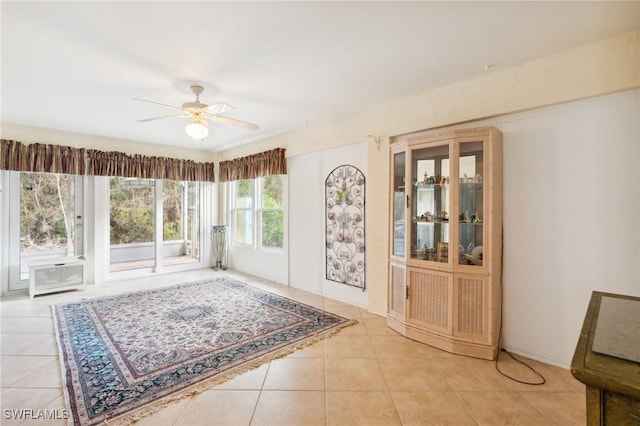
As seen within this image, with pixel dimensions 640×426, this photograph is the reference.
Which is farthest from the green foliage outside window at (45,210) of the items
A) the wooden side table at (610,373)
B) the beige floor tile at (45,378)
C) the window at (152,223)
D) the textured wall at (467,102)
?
the wooden side table at (610,373)

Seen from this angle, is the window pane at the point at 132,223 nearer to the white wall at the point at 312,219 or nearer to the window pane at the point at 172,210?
the window pane at the point at 172,210

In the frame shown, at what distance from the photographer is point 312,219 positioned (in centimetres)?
445

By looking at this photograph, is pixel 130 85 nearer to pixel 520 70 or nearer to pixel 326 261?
pixel 326 261

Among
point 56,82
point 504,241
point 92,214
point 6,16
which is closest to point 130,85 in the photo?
point 56,82

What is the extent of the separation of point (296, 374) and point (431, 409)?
0.97 m

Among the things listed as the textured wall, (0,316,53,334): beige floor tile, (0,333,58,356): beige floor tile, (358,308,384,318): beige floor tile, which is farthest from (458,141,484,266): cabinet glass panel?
(0,316,53,334): beige floor tile

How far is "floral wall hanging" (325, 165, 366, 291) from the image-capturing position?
3834 mm

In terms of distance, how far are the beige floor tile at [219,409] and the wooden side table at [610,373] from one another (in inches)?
66.1

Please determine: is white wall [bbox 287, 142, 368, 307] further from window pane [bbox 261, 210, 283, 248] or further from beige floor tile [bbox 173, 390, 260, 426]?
beige floor tile [bbox 173, 390, 260, 426]

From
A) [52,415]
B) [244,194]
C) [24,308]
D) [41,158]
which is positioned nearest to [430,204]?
[52,415]

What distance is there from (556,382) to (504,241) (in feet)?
3.61

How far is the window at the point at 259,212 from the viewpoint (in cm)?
513

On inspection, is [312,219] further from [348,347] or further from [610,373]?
[610,373]

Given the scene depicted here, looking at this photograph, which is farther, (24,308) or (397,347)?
(24,308)
